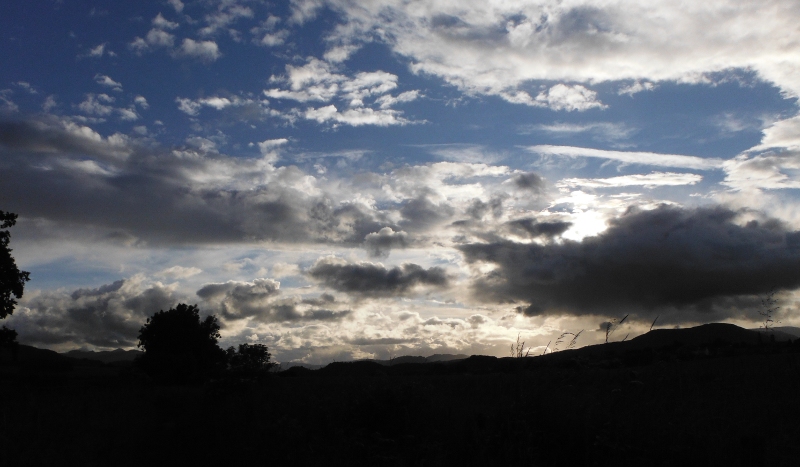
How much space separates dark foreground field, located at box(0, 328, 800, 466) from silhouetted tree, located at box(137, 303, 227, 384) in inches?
1256

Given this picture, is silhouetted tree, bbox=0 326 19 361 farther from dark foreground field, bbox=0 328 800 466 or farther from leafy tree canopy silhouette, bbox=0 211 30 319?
dark foreground field, bbox=0 328 800 466

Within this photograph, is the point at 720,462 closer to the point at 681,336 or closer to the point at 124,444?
the point at 124,444

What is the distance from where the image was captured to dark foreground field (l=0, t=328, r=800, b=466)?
345 inches

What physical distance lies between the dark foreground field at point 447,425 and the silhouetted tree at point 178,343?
105 ft

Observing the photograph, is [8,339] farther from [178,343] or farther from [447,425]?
[447,425]

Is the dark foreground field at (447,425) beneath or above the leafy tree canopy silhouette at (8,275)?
beneath

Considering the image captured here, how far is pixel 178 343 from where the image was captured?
47719 mm

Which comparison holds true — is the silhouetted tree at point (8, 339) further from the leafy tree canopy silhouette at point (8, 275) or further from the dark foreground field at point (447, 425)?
the dark foreground field at point (447, 425)

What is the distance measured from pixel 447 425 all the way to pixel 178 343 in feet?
140

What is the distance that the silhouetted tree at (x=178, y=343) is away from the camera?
45719mm

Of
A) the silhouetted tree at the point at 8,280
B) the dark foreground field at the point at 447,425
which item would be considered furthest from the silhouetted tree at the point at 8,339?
the dark foreground field at the point at 447,425

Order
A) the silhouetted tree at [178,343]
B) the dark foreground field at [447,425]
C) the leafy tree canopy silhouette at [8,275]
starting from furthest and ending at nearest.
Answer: the silhouetted tree at [178,343] → the leafy tree canopy silhouette at [8,275] → the dark foreground field at [447,425]

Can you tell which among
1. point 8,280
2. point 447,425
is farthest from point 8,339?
point 447,425

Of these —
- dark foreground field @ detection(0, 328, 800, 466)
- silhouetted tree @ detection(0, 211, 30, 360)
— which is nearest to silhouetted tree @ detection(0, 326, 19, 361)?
silhouetted tree @ detection(0, 211, 30, 360)
